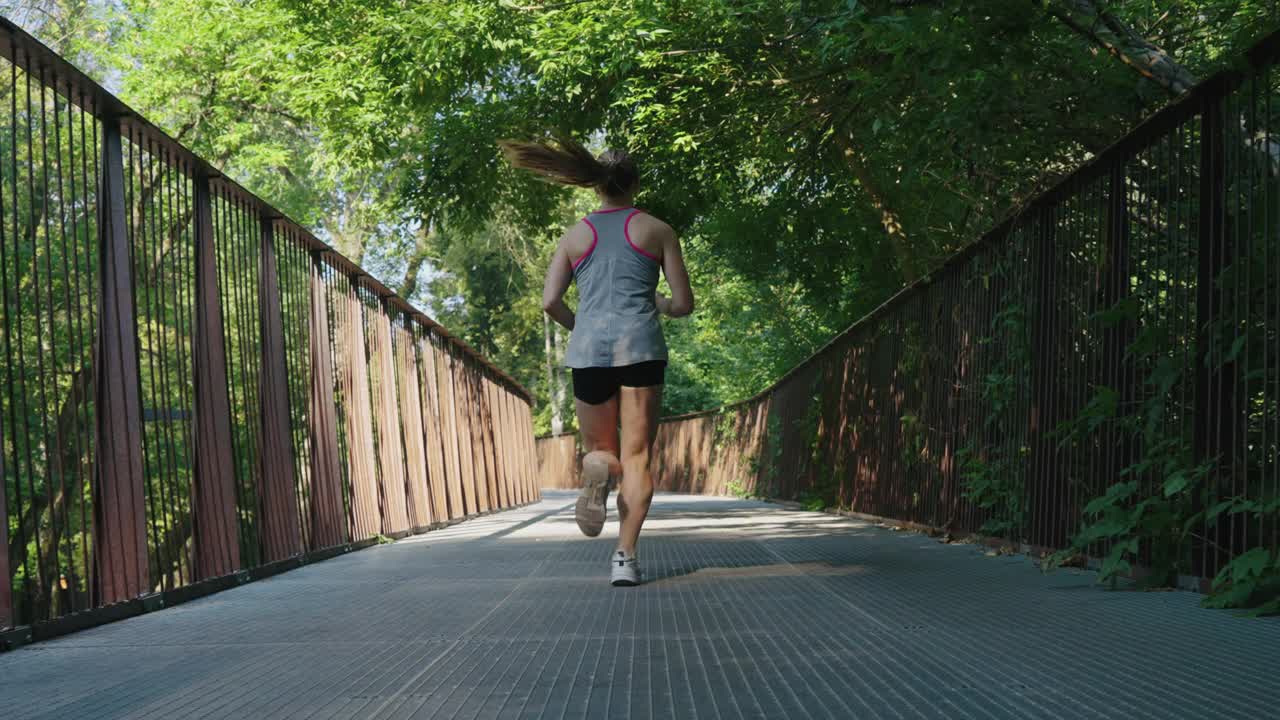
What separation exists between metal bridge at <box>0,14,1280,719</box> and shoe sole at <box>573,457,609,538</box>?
0.36m

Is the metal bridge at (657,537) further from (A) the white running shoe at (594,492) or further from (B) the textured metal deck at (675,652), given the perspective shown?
(A) the white running shoe at (594,492)

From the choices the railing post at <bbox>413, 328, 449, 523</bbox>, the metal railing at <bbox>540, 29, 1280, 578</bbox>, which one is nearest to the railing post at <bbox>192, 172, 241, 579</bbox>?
the metal railing at <bbox>540, 29, 1280, 578</bbox>

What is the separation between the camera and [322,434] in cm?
822

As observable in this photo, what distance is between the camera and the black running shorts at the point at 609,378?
19.5 feet

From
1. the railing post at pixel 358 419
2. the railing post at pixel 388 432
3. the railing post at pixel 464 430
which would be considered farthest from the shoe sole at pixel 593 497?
the railing post at pixel 464 430

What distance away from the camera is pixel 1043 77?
8.91m

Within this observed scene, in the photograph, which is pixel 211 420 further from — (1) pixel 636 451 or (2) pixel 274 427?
(1) pixel 636 451

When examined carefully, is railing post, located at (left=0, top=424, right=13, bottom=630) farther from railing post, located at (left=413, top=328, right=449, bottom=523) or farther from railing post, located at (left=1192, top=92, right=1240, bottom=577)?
railing post, located at (left=413, top=328, right=449, bottom=523)

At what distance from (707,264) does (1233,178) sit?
1082 inches

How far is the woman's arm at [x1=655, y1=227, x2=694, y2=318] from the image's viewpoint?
19.5 ft

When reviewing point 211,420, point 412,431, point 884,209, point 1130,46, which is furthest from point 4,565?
point 884,209

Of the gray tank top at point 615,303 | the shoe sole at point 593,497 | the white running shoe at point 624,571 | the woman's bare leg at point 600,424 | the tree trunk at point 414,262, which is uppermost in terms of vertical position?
the tree trunk at point 414,262

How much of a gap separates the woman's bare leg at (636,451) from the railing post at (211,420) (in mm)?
1807

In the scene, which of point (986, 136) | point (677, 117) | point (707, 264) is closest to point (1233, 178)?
point (986, 136)
